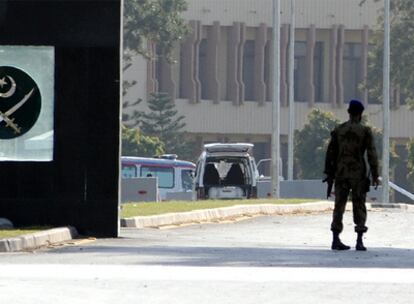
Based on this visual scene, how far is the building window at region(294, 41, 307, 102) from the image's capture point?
102 metres

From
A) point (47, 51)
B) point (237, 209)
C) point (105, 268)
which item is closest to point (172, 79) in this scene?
point (237, 209)

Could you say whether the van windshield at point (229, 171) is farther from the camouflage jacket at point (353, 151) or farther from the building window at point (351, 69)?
the building window at point (351, 69)

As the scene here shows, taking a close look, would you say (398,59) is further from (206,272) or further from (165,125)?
(206,272)

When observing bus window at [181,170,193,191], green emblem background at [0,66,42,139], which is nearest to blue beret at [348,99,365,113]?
green emblem background at [0,66,42,139]

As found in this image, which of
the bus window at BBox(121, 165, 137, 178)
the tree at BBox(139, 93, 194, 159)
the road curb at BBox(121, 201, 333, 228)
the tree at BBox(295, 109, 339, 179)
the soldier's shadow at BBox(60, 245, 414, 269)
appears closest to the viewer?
the soldier's shadow at BBox(60, 245, 414, 269)

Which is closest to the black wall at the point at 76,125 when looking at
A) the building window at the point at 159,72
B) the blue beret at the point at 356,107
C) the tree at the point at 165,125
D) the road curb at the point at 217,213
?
the blue beret at the point at 356,107

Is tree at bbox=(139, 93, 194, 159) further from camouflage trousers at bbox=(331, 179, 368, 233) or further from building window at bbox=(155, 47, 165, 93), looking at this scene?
camouflage trousers at bbox=(331, 179, 368, 233)

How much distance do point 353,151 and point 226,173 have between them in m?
35.7

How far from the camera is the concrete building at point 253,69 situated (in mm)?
98875

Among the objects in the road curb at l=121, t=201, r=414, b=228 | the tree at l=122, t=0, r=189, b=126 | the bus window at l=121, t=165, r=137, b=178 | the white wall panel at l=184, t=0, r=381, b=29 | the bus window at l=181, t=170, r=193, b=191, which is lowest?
the bus window at l=181, t=170, r=193, b=191

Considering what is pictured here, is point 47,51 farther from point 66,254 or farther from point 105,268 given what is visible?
point 105,268

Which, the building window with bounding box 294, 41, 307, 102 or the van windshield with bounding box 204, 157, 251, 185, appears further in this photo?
the building window with bounding box 294, 41, 307, 102

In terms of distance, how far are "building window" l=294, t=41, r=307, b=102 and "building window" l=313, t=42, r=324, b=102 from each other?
36.8 inches

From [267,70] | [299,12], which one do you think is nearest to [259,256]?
[299,12]
